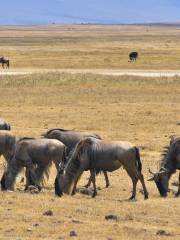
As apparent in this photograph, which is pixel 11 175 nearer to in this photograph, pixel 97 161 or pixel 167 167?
pixel 97 161

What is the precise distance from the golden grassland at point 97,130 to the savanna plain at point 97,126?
2cm

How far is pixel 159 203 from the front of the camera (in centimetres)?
1614

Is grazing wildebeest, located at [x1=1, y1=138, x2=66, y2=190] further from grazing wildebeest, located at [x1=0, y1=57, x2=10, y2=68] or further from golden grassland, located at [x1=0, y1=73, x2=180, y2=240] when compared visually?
grazing wildebeest, located at [x1=0, y1=57, x2=10, y2=68]

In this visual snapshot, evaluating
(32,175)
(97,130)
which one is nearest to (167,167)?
(32,175)

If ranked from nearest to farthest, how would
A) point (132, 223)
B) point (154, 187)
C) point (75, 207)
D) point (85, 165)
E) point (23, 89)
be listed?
point (132, 223), point (75, 207), point (85, 165), point (154, 187), point (23, 89)

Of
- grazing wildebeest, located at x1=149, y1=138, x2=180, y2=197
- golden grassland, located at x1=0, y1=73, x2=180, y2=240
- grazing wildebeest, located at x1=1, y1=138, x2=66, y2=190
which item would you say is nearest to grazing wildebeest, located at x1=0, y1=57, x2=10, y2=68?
golden grassland, located at x1=0, y1=73, x2=180, y2=240

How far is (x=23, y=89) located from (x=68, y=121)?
12.4 meters

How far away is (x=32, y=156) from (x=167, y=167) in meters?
3.12

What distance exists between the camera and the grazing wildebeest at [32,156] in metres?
17.7

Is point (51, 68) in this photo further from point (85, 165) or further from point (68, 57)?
point (85, 165)

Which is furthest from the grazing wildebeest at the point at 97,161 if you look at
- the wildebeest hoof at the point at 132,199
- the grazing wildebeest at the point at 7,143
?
the grazing wildebeest at the point at 7,143

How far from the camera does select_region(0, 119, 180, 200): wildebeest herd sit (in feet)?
55.7

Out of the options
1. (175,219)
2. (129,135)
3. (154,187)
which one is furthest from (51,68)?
(175,219)

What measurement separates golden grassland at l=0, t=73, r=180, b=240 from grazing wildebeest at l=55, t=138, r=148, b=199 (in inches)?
15.1
